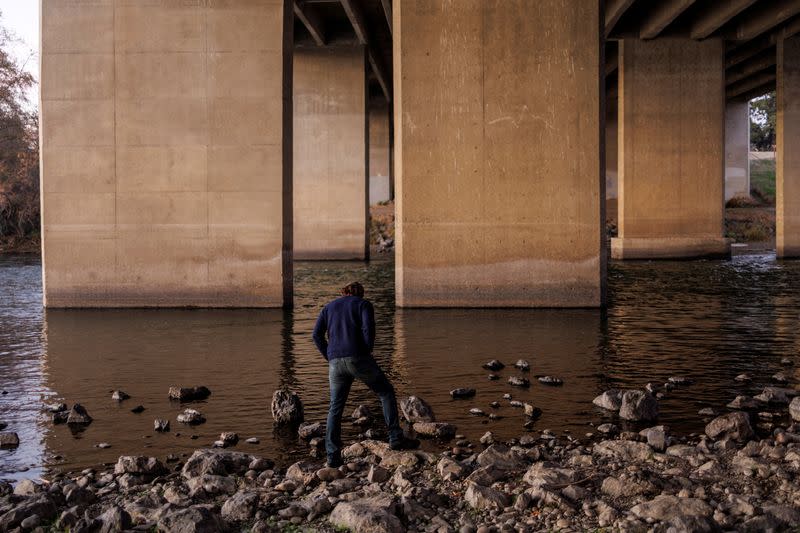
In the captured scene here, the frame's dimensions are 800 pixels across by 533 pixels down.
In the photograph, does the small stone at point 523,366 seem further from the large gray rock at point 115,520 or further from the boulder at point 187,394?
the large gray rock at point 115,520

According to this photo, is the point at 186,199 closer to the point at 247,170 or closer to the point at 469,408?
the point at 247,170

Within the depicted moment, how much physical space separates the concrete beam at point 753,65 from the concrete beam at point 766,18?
30.3 ft

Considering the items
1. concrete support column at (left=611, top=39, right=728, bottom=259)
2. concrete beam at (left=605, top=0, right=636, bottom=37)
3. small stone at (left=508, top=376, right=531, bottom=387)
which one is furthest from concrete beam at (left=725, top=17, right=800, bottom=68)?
small stone at (left=508, top=376, right=531, bottom=387)

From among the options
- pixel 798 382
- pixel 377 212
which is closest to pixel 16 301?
pixel 798 382

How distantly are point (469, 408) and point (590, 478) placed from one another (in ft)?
9.02

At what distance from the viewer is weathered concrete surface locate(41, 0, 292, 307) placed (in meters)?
18.4

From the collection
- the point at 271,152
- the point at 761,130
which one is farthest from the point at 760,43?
the point at 761,130

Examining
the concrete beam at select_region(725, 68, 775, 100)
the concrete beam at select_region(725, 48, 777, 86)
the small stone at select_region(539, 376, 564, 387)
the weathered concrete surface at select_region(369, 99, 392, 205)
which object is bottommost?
the small stone at select_region(539, 376, 564, 387)

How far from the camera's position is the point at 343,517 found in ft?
19.3

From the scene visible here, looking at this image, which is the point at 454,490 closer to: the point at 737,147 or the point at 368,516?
the point at 368,516

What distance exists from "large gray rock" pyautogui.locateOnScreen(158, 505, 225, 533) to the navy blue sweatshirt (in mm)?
1892

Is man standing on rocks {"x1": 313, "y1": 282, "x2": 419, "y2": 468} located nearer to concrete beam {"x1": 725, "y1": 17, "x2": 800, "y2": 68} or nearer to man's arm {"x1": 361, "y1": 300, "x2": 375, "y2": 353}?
man's arm {"x1": 361, "y1": 300, "x2": 375, "y2": 353}

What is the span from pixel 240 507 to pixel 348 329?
180 centimetres

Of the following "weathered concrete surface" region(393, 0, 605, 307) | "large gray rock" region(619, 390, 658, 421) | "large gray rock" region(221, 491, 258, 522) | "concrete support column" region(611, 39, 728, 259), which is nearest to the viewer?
"large gray rock" region(221, 491, 258, 522)
